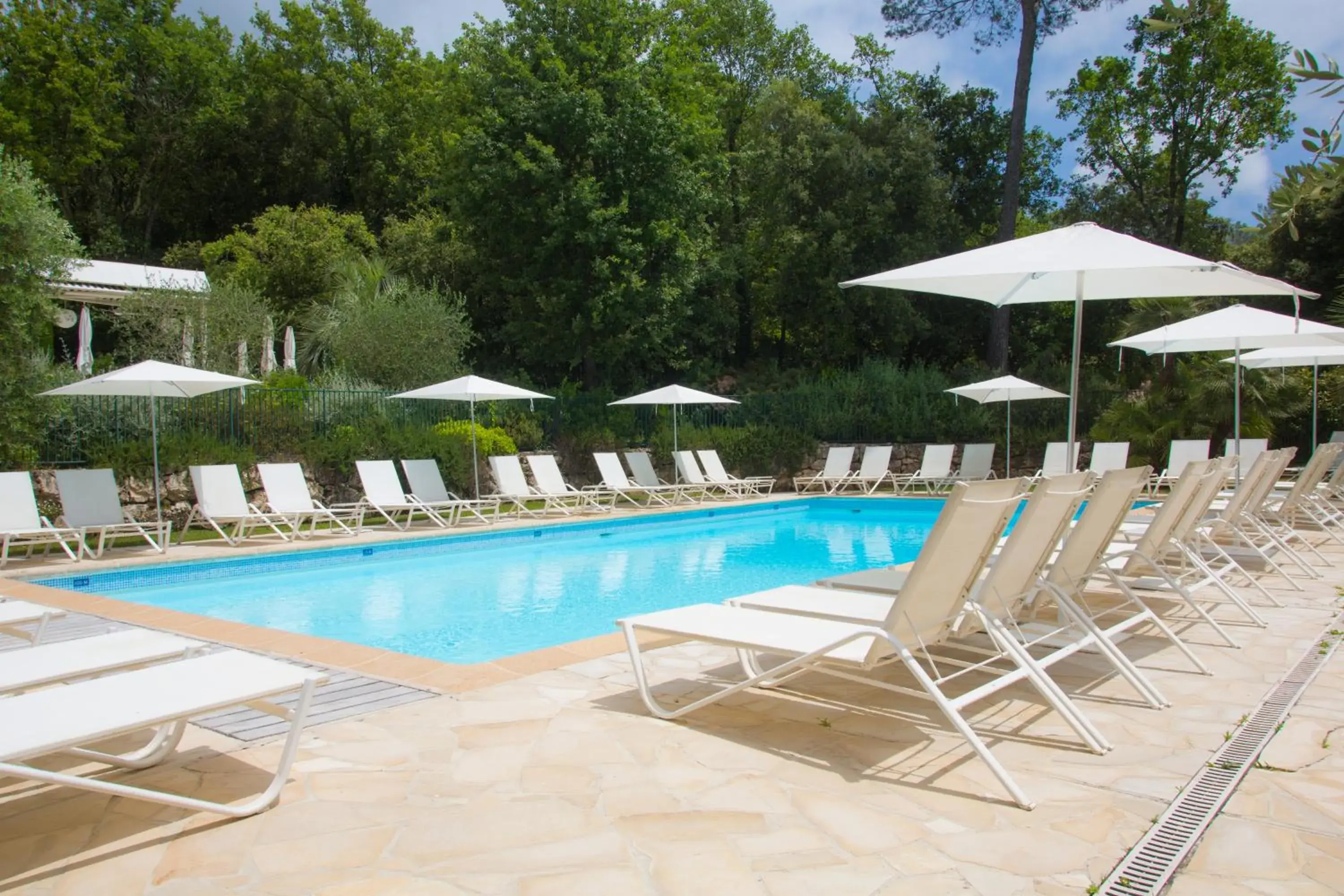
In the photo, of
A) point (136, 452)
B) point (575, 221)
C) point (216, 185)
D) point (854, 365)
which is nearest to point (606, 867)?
point (136, 452)

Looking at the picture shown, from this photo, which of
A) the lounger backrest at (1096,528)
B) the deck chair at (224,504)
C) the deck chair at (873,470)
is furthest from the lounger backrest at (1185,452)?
the deck chair at (224,504)

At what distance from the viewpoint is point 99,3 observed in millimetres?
28375

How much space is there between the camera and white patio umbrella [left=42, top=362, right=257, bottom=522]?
9.04m

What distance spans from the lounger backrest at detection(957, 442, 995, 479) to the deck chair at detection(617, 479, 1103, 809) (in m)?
12.8

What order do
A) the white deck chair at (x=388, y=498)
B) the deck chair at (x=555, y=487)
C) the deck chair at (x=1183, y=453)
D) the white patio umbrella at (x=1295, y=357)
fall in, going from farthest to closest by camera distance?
the deck chair at (x=555, y=487), the deck chair at (x=1183, y=453), the white deck chair at (x=388, y=498), the white patio umbrella at (x=1295, y=357)

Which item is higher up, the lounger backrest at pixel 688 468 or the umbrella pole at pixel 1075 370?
the umbrella pole at pixel 1075 370

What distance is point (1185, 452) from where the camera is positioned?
12742 millimetres

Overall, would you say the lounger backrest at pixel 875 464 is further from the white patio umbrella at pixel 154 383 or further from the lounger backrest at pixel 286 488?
the white patio umbrella at pixel 154 383

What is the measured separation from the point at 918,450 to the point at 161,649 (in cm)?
1615

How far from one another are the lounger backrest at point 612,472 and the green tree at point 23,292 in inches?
271

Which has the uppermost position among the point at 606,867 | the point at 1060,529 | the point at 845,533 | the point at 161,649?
the point at 1060,529

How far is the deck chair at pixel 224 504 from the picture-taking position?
991 centimetres

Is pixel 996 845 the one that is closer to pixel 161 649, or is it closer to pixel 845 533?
pixel 161 649

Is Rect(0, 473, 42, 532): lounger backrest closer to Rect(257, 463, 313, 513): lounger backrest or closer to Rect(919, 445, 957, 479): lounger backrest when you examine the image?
Rect(257, 463, 313, 513): lounger backrest
